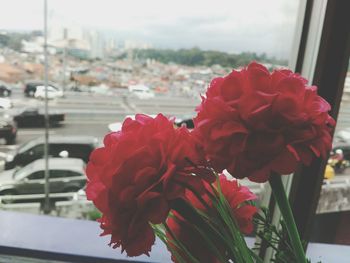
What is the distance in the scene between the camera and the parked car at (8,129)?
1306 millimetres

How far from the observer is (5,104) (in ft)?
4.26

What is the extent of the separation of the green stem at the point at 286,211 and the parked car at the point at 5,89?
3.55 feet

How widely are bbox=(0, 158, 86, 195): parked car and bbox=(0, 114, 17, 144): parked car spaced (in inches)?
4.5

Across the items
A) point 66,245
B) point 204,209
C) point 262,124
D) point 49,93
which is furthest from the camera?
point 49,93

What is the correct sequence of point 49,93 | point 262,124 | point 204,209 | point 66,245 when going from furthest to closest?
point 49,93 < point 66,245 < point 204,209 < point 262,124

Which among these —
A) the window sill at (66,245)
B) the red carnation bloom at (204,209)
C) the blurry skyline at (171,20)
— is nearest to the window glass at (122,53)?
the blurry skyline at (171,20)

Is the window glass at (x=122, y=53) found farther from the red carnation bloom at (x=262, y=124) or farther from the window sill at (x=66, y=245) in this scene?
the red carnation bloom at (x=262, y=124)

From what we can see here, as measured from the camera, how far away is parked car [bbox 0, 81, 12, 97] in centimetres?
127

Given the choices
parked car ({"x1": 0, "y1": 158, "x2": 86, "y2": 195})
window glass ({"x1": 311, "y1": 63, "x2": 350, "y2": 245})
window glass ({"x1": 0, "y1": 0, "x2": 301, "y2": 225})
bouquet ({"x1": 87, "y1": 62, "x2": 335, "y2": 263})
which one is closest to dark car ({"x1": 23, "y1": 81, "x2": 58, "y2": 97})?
window glass ({"x1": 0, "y1": 0, "x2": 301, "y2": 225})

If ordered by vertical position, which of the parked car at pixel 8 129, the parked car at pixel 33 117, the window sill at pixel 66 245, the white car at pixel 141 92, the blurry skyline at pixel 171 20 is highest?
the blurry skyline at pixel 171 20

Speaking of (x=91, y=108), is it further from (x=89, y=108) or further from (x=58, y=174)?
(x=58, y=174)

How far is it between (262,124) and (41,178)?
111 cm

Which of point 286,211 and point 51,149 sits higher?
point 286,211

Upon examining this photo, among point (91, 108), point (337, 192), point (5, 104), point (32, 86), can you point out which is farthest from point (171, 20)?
point (337, 192)
